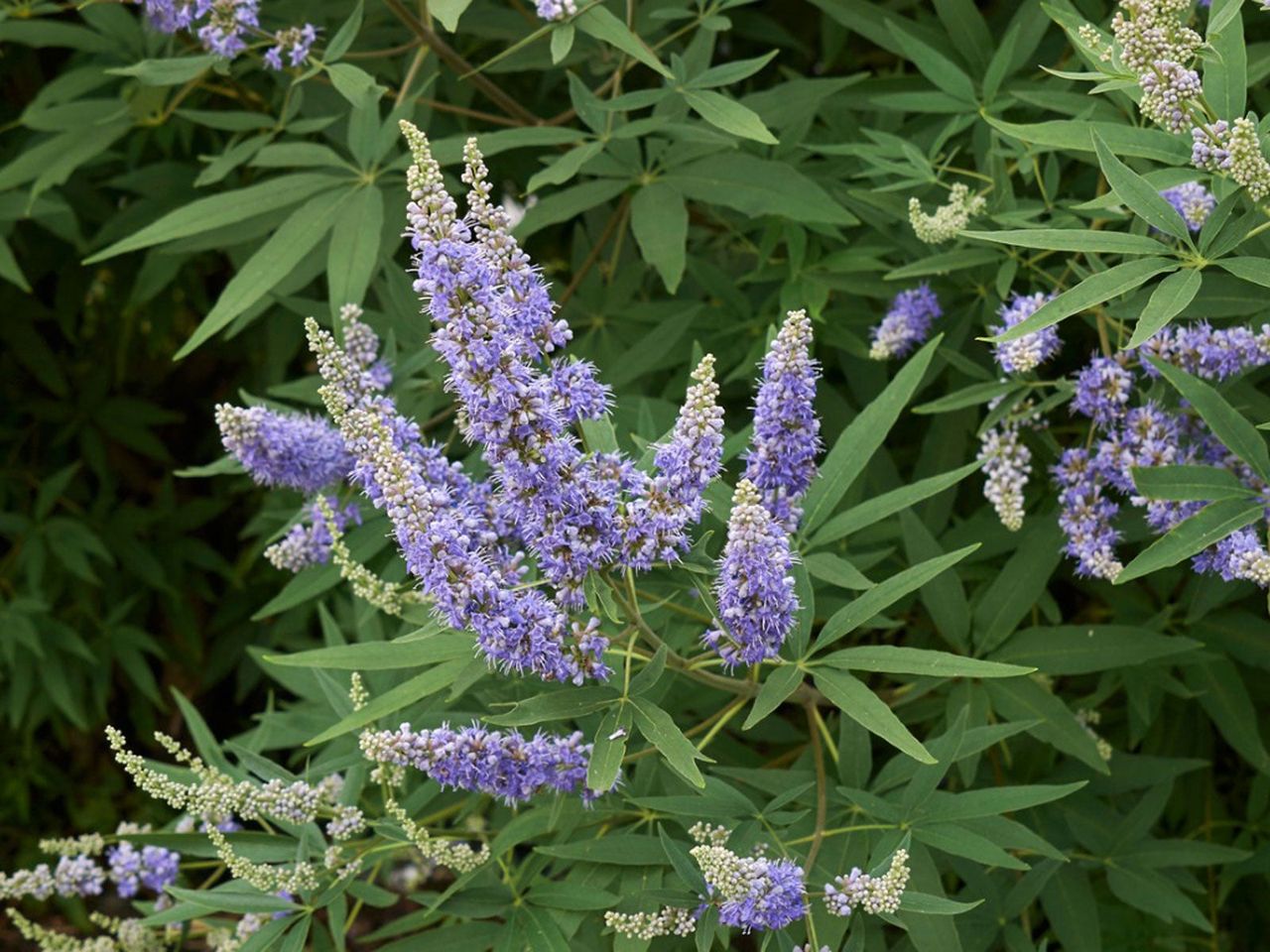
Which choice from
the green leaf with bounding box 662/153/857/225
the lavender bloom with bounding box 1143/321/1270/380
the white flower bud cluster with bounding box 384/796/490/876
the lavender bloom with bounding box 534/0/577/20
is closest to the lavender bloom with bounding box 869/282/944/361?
the green leaf with bounding box 662/153/857/225

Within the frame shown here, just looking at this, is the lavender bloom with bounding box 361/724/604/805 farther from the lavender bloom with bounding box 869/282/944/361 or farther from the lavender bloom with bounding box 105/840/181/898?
the lavender bloom with bounding box 869/282/944/361

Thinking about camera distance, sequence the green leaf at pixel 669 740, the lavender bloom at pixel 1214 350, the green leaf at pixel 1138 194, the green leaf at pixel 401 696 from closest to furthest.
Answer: the green leaf at pixel 669 740 < the green leaf at pixel 1138 194 < the green leaf at pixel 401 696 < the lavender bloom at pixel 1214 350

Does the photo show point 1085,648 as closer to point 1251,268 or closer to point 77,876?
point 1251,268

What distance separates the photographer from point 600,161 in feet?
13.6

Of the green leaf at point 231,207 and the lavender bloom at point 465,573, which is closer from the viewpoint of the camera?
the lavender bloom at point 465,573

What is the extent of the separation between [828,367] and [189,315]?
10.8ft

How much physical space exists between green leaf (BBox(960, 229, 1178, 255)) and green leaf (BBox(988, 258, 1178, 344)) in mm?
28

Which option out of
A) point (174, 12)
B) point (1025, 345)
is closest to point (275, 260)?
point (174, 12)

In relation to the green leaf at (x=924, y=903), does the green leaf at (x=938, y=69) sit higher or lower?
higher

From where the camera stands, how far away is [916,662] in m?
2.61

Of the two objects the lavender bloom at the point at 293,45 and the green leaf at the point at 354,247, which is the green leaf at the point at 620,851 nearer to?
the green leaf at the point at 354,247

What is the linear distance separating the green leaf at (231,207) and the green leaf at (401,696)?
5.35 ft

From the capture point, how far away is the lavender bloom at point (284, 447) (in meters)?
3.10

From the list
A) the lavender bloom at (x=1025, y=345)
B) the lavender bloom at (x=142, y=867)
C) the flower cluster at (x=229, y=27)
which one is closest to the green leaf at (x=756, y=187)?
the lavender bloom at (x=1025, y=345)
